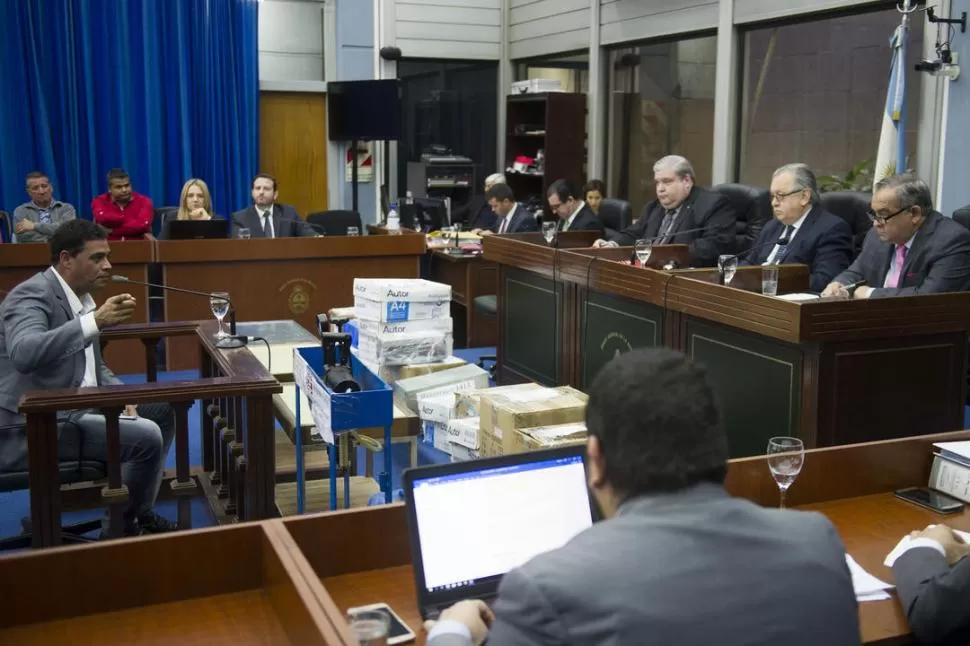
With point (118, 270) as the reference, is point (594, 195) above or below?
above

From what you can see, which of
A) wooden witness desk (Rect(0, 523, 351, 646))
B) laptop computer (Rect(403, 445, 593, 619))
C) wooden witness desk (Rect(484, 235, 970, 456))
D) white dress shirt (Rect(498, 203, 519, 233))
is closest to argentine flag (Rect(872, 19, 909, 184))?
wooden witness desk (Rect(484, 235, 970, 456))

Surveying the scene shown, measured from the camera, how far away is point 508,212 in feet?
24.8

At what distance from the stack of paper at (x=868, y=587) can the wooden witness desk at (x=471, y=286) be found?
4988 mm

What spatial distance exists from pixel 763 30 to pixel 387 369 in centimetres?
444

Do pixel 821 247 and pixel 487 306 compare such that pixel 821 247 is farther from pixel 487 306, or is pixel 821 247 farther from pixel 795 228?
pixel 487 306

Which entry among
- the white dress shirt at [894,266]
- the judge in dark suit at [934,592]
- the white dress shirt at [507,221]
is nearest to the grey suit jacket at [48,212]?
the white dress shirt at [507,221]

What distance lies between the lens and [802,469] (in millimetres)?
2195

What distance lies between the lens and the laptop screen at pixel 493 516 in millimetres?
1656

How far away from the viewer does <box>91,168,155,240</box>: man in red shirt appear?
7.12 metres

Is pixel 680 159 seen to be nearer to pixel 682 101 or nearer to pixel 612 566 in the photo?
pixel 682 101

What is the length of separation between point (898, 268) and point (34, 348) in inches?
125

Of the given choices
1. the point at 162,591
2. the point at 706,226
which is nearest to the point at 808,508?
the point at 162,591

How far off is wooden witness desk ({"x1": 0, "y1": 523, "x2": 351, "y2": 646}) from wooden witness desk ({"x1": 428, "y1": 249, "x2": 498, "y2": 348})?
5067 millimetres

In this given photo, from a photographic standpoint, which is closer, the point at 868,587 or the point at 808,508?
the point at 868,587
